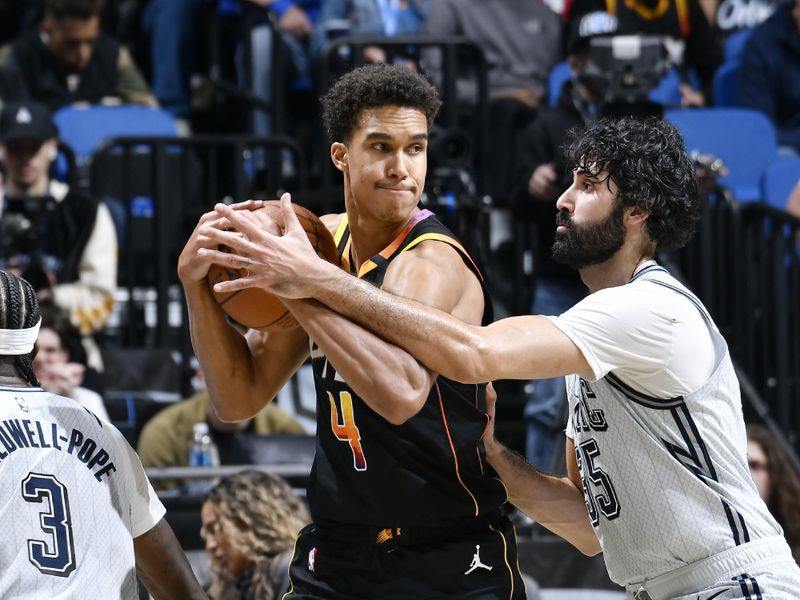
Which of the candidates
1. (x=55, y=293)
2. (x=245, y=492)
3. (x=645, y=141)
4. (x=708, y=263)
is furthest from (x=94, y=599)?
(x=708, y=263)

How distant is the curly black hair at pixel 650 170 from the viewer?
4.00 meters

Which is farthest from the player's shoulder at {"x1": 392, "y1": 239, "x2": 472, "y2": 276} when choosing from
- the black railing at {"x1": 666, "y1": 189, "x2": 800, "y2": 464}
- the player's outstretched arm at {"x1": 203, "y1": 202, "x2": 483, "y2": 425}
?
the black railing at {"x1": 666, "y1": 189, "x2": 800, "y2": 464}

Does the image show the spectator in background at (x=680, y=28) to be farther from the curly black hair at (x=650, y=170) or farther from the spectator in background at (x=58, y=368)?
the curly black hair at (x=650, y=170)

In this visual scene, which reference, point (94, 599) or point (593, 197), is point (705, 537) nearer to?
point (593, 197)

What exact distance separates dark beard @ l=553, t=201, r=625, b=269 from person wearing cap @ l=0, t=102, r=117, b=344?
4266 mm

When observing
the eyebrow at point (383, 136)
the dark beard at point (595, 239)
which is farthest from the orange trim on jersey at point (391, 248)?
the dark beard at point (595, 239)

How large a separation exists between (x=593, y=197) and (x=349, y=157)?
788 millimetres

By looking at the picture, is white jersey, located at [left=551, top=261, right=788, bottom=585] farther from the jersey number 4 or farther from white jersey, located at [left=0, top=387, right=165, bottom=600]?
white jersey, located at [left=0, top=387, right=165, bottom=600]

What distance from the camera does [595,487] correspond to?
3.98 meters

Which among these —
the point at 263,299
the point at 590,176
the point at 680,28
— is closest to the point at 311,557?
the point at 263,299

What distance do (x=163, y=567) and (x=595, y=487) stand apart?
123 cm

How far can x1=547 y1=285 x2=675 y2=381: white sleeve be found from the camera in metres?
3.78

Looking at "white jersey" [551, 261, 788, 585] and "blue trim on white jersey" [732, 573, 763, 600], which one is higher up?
"white jersey" [551, 261, 788, 585]

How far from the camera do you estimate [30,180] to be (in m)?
8.16
